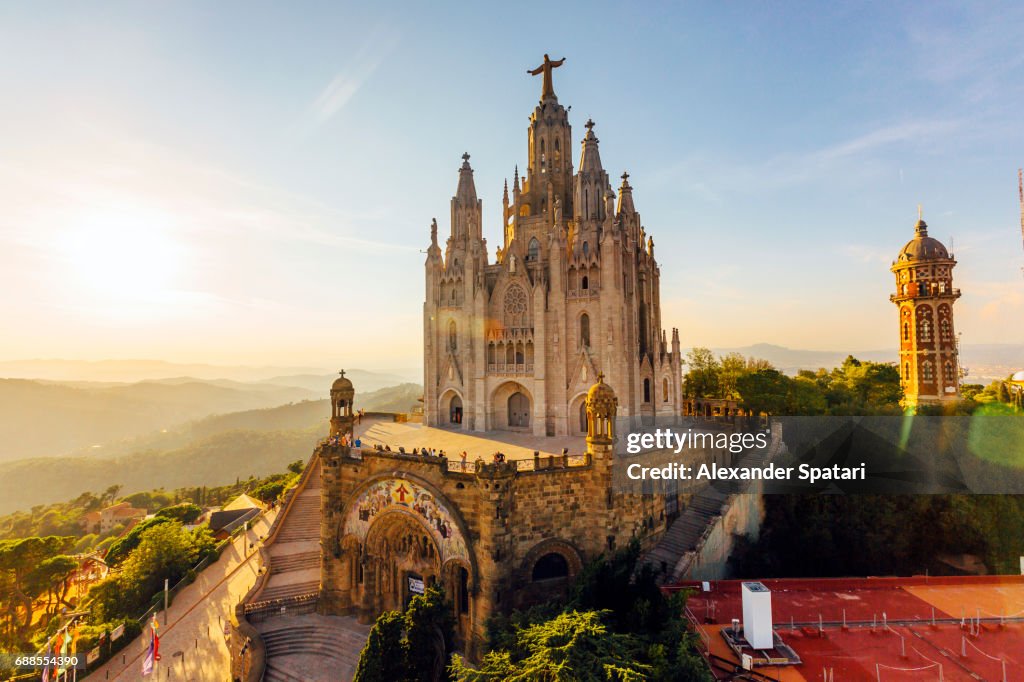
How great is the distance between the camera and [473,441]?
30.1 meters

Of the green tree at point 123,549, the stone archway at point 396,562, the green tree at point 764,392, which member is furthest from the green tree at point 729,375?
the green tree at point 123,549

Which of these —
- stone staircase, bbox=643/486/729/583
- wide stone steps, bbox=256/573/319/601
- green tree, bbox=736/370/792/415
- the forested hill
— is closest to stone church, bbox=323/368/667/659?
stone staircase, bbox=643/486/729/583

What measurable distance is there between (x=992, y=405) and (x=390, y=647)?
144 feet

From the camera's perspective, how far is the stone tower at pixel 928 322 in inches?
1951

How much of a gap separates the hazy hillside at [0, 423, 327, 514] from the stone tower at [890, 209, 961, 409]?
165m

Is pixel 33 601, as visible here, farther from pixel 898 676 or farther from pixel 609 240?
pixel 898 676

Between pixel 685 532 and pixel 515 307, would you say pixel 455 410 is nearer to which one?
pixel 515 307

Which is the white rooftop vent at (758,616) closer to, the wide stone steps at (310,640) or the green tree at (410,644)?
the green tree at (410,644)

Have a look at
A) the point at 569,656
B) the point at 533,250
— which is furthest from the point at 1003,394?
the point at 569,656

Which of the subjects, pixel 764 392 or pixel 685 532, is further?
pixel 764 392

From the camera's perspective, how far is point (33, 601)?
1640 inches

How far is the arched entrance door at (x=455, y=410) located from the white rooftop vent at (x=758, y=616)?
77.1ft

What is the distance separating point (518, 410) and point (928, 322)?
1769 inches

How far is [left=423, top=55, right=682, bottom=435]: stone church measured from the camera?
3131 centimetres
